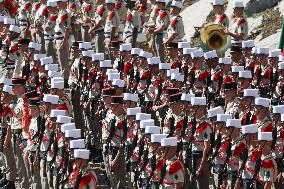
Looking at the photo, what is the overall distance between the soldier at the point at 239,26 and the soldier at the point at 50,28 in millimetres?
4896

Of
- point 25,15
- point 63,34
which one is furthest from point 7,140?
point 25,15

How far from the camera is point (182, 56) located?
968 inches

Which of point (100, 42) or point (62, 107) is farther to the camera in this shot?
point (100, 42)

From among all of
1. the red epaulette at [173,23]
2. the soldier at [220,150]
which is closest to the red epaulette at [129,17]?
the red epaulette at [173,23]

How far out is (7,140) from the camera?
21.4 meters

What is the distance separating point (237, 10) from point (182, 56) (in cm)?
248

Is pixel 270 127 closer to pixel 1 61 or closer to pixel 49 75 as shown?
pixel 49 75

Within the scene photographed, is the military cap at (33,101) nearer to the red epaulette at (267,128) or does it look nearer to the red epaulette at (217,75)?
the red epaulette at (267,128)

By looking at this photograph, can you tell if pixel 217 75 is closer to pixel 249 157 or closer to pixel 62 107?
pixel 62 107

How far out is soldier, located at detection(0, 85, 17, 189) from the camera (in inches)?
844

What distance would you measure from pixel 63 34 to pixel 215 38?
12.9 ft

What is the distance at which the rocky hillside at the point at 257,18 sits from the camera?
31.6m

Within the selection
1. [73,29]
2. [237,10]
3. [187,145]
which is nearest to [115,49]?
[237,10]

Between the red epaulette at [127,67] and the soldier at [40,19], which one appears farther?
the soldier at [40,19]
